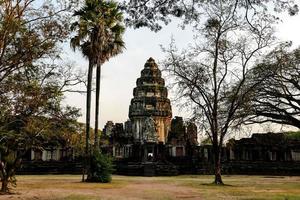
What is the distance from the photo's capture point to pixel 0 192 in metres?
16.3

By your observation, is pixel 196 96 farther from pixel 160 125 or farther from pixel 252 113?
pixel 160 125

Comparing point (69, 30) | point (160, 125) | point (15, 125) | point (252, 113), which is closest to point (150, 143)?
point (160, 125)

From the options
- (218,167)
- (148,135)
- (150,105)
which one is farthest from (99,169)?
(150,105)

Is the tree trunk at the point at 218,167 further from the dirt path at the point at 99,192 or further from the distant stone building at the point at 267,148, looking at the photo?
the distant stone building at the point at 267,148

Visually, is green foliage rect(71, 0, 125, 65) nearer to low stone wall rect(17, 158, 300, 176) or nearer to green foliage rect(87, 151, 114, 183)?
green foliage rect(87, 151, 114, 183)

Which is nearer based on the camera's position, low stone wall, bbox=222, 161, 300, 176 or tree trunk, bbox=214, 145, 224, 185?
tree trunk, bbox=214, 145, 224, 185

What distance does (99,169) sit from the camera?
25.4 m

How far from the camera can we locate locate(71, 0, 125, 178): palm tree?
2593 cm

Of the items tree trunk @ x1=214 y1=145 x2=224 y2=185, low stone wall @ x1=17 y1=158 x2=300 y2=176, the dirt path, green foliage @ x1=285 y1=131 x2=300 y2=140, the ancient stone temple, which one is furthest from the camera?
green foliage @ x1=285 y1=131 x2=300 y2=140

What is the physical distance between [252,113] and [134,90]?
24.3 m

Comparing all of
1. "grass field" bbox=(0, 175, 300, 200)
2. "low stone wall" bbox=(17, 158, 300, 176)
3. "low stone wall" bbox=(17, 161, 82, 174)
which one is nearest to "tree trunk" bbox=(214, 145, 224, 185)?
"grass field" bbox=(0, 175, 300, 200)

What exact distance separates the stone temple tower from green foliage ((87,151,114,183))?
20515 millimetres

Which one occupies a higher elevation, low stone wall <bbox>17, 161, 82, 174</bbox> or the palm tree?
the palm tree

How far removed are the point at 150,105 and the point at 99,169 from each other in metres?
23.4
